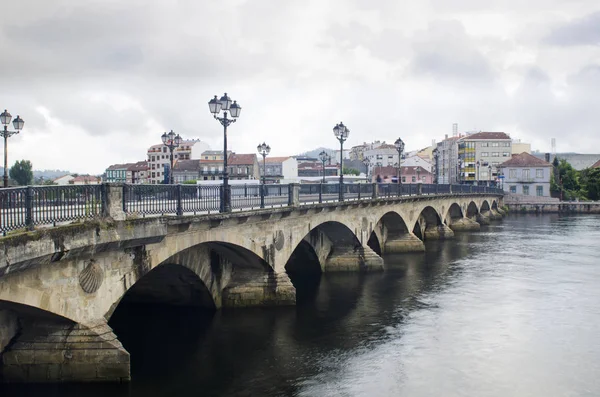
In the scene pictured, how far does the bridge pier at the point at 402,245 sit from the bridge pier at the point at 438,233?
1076cm

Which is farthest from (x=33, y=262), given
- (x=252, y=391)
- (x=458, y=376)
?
(x=458, y=376)

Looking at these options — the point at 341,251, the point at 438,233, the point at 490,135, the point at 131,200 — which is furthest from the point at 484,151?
the point at 131,200

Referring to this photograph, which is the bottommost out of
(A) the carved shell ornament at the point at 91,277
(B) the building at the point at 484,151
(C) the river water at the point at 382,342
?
(C) the river water at the point at 382,342

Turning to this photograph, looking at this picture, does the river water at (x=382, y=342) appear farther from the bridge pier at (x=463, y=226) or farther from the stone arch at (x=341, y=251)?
the bridge pier at (x=463, y=226)

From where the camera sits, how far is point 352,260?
35438 millimetres

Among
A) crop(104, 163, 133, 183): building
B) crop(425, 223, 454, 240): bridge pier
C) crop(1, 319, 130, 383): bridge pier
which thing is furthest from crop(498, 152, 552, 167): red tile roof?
crop(1, 319, 130, 383): bridge pier

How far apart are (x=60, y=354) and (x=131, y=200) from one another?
13.7ft

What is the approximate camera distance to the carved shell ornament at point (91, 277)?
1486cm

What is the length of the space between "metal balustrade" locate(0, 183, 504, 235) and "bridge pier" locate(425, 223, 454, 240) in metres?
28.4

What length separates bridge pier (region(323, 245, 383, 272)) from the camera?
116ft

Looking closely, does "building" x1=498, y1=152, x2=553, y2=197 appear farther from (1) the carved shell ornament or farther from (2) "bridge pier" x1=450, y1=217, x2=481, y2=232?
(1) the carved shell ornament

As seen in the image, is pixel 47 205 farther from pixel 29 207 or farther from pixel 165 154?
pixel 165 154

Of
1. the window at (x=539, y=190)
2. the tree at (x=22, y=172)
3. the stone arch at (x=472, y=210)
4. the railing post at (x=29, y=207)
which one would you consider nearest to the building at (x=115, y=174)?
the tree at (x=22, y=172)

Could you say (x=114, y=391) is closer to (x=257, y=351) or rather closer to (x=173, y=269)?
(x=257, y=351)
